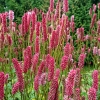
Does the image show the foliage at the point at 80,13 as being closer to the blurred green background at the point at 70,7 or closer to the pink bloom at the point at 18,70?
the blurred green background at the point at 70,7

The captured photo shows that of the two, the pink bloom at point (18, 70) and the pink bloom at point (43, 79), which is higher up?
the pink bloom at point (18, 70)

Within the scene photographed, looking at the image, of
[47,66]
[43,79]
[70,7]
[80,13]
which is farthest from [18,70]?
[70,7]

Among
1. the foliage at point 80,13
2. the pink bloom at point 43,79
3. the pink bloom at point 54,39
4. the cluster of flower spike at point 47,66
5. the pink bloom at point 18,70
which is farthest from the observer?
the foliage at point 80,13

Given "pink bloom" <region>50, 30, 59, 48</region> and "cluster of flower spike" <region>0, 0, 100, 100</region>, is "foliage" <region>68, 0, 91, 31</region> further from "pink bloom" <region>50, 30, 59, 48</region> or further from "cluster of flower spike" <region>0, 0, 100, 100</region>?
"pink bloom" <region>50, 30, 59, 48</region>

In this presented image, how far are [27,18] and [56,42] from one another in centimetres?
63

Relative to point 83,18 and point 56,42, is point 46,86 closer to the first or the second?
point 56,42

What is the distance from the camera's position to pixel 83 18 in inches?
401

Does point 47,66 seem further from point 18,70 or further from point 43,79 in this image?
point 18,70

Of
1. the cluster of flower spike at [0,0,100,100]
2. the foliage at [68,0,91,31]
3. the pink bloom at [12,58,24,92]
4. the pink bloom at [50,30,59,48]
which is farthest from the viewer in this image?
the foliage at [68,0,91,31]

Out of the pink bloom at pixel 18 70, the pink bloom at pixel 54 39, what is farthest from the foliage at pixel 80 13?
the pink bloom at pixel 18 70

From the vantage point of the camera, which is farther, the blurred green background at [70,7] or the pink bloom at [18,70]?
the blurred green background at [70,7]

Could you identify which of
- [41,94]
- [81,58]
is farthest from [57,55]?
[81,58]

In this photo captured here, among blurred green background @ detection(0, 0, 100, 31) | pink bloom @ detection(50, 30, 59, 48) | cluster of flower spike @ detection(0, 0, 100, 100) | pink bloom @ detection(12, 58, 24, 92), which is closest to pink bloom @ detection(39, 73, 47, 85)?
cluster of flower spike @ detection(0, 0, 100, 100)

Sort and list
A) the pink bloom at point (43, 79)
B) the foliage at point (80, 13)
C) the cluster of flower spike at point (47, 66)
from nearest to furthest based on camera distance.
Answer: the cluster of flower spike at point (47, 66), the pink bloom at point (43, 79), the foliage at point (80, 13)
